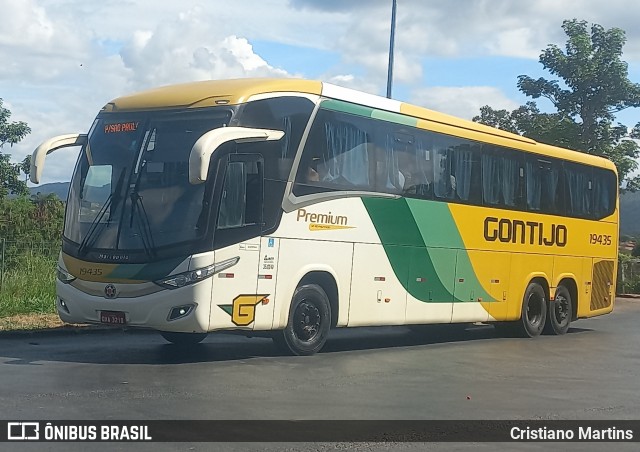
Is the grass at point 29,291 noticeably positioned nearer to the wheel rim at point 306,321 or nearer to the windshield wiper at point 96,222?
the windshield wiper at point 96,222

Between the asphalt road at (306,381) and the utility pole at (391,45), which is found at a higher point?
the utility pole at (391,45)

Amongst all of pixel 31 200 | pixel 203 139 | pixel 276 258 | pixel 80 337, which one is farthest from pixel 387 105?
pixel 31 200

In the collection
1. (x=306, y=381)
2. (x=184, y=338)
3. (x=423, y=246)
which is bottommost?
(x=306, y=381)

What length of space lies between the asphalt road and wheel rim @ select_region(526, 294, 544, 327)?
94.8 inches

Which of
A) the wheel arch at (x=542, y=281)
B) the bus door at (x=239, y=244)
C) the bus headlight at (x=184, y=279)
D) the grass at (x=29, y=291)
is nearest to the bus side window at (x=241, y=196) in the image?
the bus door at (x=239, y=244)

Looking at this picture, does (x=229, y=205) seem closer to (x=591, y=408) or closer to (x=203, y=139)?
(x=203, y=139)

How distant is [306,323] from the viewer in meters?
14.2

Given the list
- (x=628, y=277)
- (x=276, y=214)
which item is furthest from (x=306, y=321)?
(x=628, y=277)

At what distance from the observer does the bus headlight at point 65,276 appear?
43.3 feet

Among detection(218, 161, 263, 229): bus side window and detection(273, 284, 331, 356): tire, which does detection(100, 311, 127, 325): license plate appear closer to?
detection(218, 161, 263, 229): bus side window

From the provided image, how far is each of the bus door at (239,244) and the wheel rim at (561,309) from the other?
927 cm

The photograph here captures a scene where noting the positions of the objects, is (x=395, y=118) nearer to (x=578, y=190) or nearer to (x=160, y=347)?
(x=160, y=347)

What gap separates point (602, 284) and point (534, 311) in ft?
9.82

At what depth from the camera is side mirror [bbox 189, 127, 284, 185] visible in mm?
11688
